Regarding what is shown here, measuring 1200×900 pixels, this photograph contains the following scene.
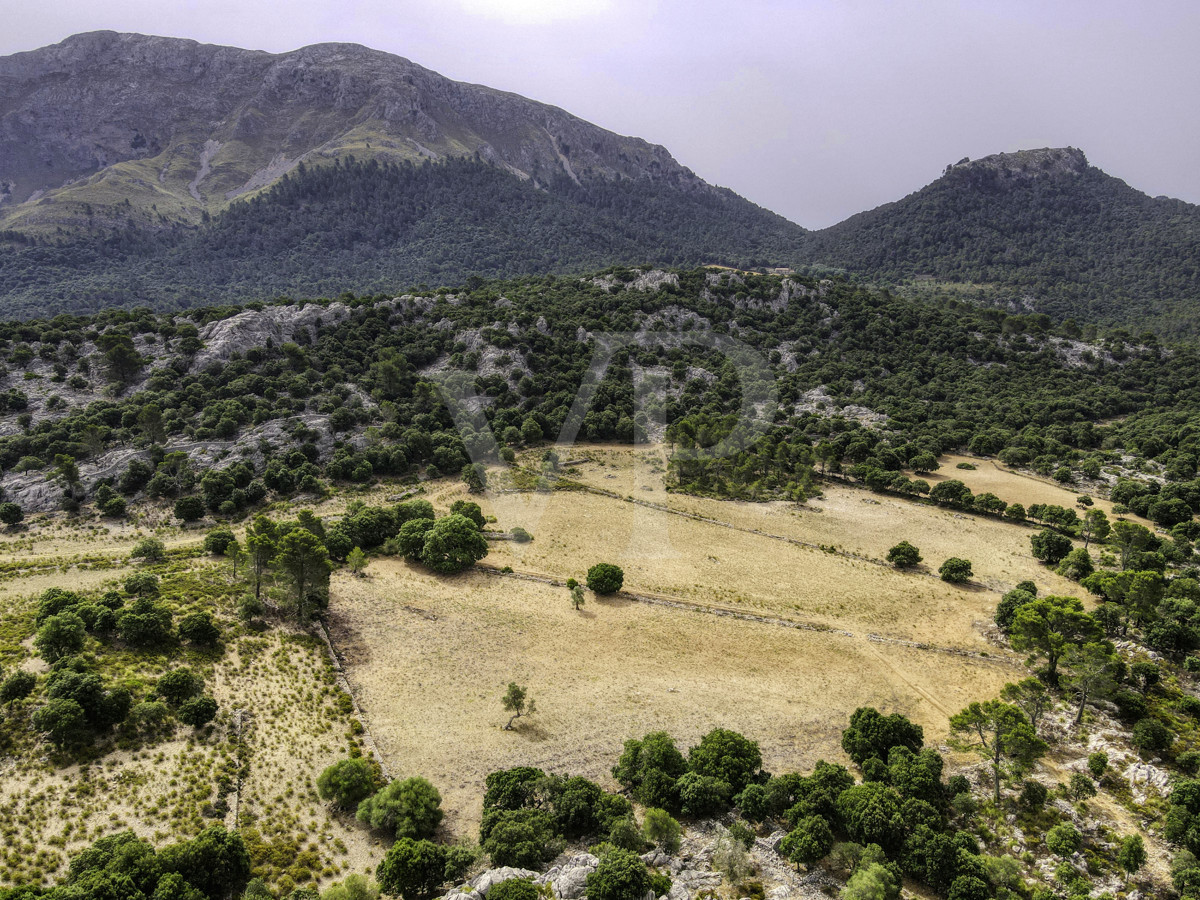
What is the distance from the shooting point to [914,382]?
10712cm

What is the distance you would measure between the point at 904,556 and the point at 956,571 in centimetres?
443

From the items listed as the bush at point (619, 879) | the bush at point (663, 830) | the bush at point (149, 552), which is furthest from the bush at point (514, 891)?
the bush at point (149, 552)

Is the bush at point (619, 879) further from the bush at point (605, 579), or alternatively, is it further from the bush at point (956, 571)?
the bush at point (956, 571)

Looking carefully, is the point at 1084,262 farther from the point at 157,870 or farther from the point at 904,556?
the point at 157,870

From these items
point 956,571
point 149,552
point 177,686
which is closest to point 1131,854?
point 956,571

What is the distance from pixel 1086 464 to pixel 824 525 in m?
42.0

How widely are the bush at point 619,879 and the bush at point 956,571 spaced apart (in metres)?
43.4

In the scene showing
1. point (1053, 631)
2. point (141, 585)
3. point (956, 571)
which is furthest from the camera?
point (956, 571)

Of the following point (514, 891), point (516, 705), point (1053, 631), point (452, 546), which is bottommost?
point (516, 705)

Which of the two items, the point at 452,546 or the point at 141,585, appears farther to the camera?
the point at 452,546

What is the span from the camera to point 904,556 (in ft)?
180

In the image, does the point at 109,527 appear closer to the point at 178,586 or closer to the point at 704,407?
the point at 178,586

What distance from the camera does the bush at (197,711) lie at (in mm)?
30359

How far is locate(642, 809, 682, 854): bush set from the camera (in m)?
25.1
